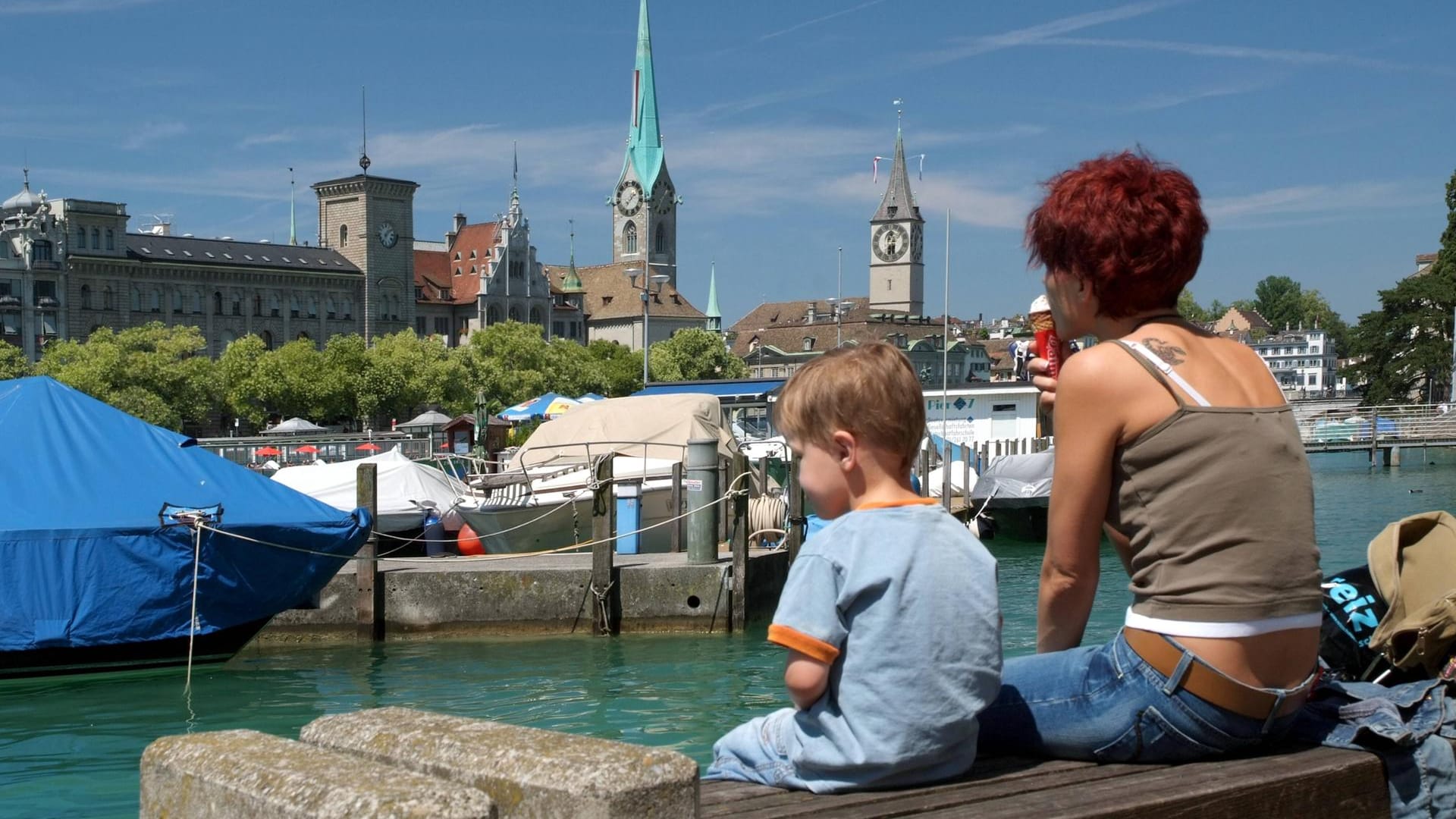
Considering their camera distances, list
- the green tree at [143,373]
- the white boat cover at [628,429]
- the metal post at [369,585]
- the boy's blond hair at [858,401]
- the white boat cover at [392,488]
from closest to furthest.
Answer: the boy's blond hair at [858,401]
the metal post at [369,585]
the white boat cover at [392,488]
the white boat cover at [628,429]
the green tree at [143,373]

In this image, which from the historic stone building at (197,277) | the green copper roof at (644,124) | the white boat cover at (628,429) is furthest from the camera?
the green copper roof at (644,124)

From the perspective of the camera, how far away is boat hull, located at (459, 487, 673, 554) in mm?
20641

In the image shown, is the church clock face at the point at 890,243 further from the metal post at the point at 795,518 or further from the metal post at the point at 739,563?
the metal post at the point at 739,563

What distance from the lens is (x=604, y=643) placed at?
51.0 feet

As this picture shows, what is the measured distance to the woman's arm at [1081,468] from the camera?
3061 millimetres

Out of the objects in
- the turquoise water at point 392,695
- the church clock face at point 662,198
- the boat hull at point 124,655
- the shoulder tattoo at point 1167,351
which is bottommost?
the turquoise water at point 392,695

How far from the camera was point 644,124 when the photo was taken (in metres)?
182

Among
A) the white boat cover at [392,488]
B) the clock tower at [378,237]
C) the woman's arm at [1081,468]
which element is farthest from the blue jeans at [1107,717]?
the clock tower at [378,237]

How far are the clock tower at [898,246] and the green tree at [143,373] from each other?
419ft

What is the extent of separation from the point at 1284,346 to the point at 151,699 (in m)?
193

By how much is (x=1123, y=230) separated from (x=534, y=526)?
18196 millimetres

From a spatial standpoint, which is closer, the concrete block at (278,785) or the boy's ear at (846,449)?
the concrete block at (278,785)

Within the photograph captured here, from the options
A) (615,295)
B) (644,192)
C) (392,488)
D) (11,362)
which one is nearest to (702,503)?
(392,488)

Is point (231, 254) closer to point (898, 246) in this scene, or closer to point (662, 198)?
point (662, 198)
